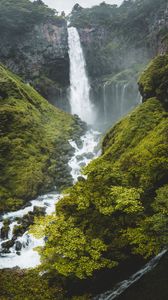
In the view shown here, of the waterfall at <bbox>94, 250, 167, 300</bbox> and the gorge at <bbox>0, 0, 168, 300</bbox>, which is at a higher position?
the gorge at <bbox>0, 0, 168, 300</bbox>

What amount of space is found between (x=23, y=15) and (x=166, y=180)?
229 ft

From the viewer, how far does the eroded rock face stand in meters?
77.9

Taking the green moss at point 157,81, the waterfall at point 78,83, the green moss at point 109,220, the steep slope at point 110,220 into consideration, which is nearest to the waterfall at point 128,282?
the steep slope at point 110,220

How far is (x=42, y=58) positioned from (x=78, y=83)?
30.2 feet

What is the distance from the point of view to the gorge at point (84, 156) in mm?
17922

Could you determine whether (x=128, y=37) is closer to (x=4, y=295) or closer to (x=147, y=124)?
(x=147, y=124)

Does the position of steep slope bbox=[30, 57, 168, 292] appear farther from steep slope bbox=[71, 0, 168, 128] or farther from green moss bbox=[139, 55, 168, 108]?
steep slope bbox=[71, 0, 168, 128]

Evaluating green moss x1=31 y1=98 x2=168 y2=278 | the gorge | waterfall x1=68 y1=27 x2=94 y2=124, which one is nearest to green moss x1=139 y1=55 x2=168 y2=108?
the gorge

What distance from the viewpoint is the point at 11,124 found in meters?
47.2

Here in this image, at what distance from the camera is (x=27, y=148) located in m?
45.5

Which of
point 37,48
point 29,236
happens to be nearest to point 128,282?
point 29,236

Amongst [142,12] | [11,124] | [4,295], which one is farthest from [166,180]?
[142,12]

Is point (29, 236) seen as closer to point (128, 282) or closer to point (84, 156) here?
point (128, 282)

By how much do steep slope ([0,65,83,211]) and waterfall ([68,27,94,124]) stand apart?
17.9 metres
